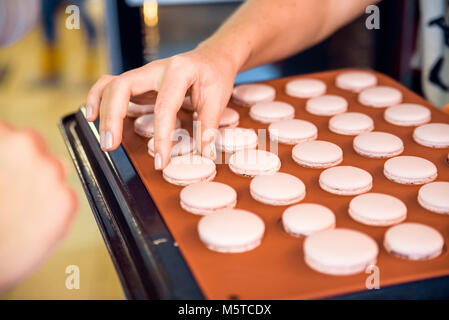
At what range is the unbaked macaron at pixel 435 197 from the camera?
76 cm

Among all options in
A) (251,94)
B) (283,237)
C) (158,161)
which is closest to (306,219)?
(283,237)

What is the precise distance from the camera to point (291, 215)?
0.73 meters

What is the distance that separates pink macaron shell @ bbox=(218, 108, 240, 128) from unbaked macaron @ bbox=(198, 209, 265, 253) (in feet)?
1.13

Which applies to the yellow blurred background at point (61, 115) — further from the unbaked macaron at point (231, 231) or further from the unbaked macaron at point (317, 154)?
the unbaked macaron at point (317, 154)

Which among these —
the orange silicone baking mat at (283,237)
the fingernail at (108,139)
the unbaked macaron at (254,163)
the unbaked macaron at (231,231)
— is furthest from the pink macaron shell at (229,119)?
the unbaked macaron at (231,231)

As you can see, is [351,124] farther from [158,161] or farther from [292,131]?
[158,161]

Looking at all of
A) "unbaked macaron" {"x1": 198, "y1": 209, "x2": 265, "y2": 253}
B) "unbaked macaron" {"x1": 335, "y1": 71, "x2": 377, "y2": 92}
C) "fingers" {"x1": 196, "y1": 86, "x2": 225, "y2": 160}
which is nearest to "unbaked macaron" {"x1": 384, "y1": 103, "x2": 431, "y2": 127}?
"unbaked macaron" {"x1": 335, "y1": 71, "x2": 377, "y2": 92}

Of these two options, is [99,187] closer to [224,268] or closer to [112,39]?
[224,268]

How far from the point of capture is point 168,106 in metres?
0.87

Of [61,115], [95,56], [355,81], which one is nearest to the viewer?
[355,81]

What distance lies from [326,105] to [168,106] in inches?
15.5

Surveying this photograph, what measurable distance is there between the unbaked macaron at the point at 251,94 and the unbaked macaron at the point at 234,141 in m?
0.18

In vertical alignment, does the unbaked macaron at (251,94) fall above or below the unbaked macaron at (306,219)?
above

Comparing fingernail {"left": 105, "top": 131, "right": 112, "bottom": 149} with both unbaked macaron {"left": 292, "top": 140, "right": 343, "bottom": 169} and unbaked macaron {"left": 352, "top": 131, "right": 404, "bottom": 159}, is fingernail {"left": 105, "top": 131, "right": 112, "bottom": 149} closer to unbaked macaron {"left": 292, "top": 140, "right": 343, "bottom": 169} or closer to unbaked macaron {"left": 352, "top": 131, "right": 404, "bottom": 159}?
unbaked macaron {"left": 292, "top": 140, "right": 343, "bottom": 169}
